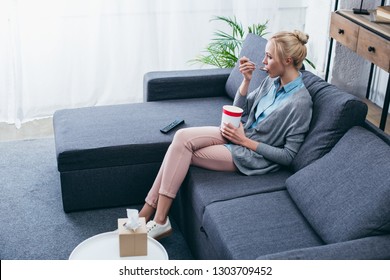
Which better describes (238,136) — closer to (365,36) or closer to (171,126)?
(171,126)

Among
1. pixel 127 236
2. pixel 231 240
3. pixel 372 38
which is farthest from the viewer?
pixel 372 38

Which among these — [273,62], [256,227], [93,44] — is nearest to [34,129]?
[93,44]

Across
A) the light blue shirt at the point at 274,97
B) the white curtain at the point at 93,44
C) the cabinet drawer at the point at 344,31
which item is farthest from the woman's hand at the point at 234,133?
the white curtain at the point at 93,44

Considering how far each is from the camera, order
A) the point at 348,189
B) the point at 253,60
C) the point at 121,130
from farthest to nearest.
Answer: the point at 253,60 → the point at 121,130 → the point at 348,189

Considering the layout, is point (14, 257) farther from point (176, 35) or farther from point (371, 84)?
point (371, 84)

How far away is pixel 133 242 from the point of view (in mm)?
1968

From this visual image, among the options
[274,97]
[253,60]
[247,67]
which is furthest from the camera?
[253,60]

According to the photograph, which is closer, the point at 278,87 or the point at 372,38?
the point at 278,87

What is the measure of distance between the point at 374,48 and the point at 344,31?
41 centimetres

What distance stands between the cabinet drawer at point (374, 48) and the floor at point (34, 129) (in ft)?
2.16

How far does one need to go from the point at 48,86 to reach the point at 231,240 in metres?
2.42

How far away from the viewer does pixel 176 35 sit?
4.26 metres

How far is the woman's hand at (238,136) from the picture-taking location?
99.9 inches
